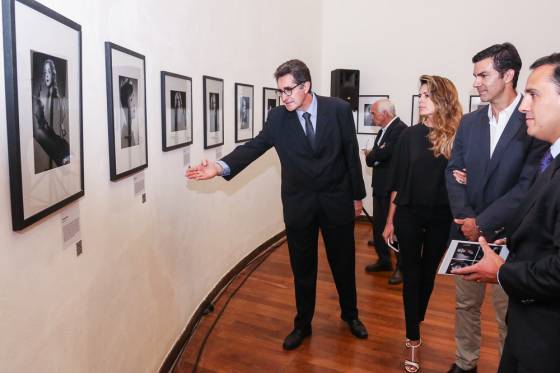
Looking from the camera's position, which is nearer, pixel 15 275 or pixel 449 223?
pixel 15 275

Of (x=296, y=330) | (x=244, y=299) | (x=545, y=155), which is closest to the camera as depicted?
(x=545, y=155)

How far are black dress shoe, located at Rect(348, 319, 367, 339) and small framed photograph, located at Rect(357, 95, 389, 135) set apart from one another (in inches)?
162

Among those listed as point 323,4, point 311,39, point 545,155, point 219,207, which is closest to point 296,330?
point 219,207

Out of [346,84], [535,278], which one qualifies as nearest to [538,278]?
[535,278]

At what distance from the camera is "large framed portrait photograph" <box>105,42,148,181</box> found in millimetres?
2227

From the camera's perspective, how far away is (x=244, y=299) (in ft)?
13.6

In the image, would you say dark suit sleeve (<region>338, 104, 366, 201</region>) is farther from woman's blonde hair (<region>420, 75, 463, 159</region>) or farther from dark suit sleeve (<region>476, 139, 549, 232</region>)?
dark suit sleeve (<region>476, 139, 549, 232</region>)

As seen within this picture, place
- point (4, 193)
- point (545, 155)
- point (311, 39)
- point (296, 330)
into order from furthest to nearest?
1. point (311, 39)
2. point (296, 330)
3. point (545, 155)
4. point (4, 193)

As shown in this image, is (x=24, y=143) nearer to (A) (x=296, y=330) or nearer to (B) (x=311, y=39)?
(A) (x=296, y=330)

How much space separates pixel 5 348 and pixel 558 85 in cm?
195

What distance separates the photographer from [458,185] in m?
2.55

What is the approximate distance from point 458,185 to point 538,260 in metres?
1.11

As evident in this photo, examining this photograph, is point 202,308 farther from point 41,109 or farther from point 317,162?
point 41,109

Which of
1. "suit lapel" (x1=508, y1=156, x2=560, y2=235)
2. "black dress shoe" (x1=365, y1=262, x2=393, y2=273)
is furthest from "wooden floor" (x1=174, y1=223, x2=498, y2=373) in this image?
"suit lapel" (x1=508, y1=156, x2=560, y2=235)
